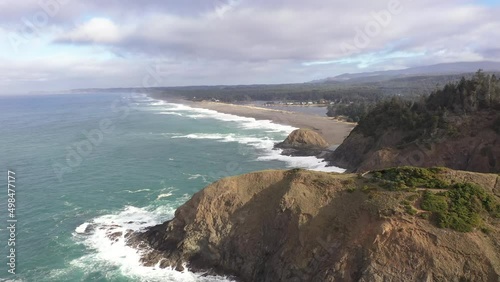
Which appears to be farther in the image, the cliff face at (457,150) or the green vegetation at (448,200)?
the cliff face at (457,150)

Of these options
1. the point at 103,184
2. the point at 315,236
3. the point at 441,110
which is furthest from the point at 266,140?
the point at 315,236

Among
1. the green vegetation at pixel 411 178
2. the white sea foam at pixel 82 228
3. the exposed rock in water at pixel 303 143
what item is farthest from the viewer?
the exposed rock in water at pixel 303 143

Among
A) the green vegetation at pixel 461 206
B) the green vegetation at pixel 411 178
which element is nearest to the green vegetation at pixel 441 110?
the green vegetation at pixel 411 178

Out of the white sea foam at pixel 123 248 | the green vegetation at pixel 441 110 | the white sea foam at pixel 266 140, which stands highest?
the green vegetation at pixel 441 110

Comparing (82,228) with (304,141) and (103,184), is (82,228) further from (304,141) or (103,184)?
(304,141)

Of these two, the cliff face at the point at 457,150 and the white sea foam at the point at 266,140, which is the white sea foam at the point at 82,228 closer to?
the white sea foam at the point at 266,140

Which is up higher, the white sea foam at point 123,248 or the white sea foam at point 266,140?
the white sea foam at point 266,140

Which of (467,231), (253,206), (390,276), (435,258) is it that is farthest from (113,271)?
(467,231)
